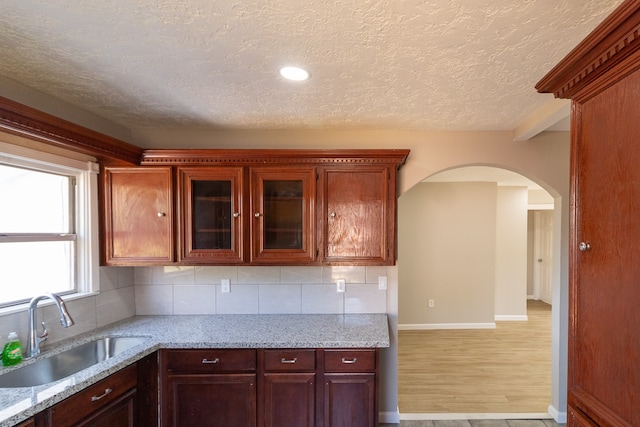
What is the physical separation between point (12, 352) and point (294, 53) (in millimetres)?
2060

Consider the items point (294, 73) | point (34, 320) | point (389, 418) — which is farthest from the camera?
point (389, 418)

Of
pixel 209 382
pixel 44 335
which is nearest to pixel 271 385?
pixel 209 382

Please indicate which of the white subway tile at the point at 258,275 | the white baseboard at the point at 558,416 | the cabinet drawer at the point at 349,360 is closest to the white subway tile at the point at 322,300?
the white subway tile at the point at 258,275

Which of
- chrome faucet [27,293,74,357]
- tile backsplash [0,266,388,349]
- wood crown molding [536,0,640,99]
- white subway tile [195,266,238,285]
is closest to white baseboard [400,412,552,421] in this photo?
tile backsplash [0,266,388,349]

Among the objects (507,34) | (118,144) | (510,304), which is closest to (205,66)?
(118,144)

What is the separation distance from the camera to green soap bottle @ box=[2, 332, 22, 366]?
5.30 feet

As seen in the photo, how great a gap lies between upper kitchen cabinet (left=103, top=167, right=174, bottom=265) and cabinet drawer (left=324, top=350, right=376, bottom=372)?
1.33m

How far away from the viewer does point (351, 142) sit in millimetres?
2582

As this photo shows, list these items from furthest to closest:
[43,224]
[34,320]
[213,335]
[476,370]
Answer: [476,370] → [213,335] → [43,224] → [34,320]

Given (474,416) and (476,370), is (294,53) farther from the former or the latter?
(476,370)

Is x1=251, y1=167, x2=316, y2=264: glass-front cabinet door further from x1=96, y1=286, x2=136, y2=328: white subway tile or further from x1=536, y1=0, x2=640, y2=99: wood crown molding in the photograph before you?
Result: x1=536, y1=0, x2=640, y2=99: wood crown molding

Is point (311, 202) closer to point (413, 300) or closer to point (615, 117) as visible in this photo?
point (615, 117)

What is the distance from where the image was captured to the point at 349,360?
2033mm

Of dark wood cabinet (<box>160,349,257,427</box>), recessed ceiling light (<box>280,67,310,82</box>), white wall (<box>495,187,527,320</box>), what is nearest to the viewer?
recessed ceiling light (<box>280,67,310,82</box>)
